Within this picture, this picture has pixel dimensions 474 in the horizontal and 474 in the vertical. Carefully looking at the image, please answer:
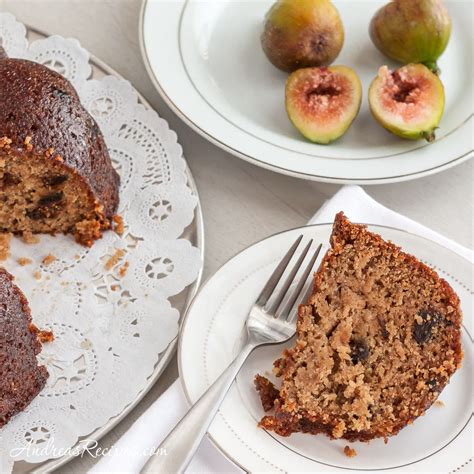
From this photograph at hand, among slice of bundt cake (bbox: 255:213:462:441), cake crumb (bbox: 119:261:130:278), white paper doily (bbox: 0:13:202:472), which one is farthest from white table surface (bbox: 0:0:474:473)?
slice of bundt cake (bbox: 255:213:462:441)

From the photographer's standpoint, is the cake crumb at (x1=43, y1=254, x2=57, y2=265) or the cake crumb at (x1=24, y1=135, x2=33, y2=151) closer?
the cake crumb at (x1=24, y1=135, x2=33, y2=151)

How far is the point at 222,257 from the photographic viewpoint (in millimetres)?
2609

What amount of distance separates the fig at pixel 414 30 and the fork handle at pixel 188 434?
1.59 m

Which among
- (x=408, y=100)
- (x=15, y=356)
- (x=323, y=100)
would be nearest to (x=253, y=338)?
(x=15, y=356)

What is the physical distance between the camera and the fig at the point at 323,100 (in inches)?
110

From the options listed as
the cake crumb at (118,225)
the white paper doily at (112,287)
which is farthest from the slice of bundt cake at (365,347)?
the cake crumb at (118,225)

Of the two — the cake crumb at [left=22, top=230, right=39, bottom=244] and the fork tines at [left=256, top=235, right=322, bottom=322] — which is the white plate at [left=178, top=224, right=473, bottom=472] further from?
the cake crumb at [left=22, top=230, right=39, bottom=244]

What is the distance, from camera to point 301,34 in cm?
287

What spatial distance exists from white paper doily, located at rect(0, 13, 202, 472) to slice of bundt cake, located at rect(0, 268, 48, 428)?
0.14 ft

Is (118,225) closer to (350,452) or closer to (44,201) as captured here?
(44,201)

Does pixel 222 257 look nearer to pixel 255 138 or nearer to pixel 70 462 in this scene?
pixel 255 138

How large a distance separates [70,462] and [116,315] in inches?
18.1

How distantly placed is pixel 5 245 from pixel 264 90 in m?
1.16

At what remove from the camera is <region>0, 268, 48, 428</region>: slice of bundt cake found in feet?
6.83
